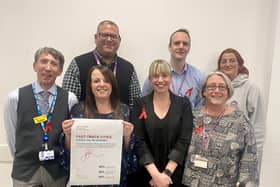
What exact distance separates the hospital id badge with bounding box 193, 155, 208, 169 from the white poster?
528mm

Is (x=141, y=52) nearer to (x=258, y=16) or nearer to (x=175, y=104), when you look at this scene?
(x=175, y=104)

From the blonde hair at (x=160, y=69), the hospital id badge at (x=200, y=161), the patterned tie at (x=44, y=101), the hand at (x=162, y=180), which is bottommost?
the hand at (x=162, y=180)

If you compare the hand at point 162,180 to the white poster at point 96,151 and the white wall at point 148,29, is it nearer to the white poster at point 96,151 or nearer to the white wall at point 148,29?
the white poster at point 96,151

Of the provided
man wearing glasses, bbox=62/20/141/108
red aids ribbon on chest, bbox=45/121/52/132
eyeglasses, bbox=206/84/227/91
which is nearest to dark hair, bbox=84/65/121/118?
red aids ribbon on chest, bbox=45/121/52/132

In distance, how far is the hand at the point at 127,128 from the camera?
1991mm

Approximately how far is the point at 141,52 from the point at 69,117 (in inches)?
49.7

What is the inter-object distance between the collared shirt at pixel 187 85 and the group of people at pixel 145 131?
304 millimetres

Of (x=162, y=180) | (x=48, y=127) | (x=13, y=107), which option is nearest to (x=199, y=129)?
(x=162, y=180)

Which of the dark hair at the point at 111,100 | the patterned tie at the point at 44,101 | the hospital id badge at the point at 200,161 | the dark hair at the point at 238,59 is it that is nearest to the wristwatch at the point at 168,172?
the hospital id badge at the point at 200,161

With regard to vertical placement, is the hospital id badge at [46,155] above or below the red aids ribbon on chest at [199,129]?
below

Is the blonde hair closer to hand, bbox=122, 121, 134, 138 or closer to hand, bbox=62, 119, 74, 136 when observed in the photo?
hand, bbox=122, 121, 134, 138

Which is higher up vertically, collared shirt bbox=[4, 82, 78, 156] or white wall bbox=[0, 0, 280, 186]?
white wall bbox=[0, 0, 280, 186]

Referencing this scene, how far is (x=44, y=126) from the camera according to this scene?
6.38ft

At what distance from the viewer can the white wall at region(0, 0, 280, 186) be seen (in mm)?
2980
